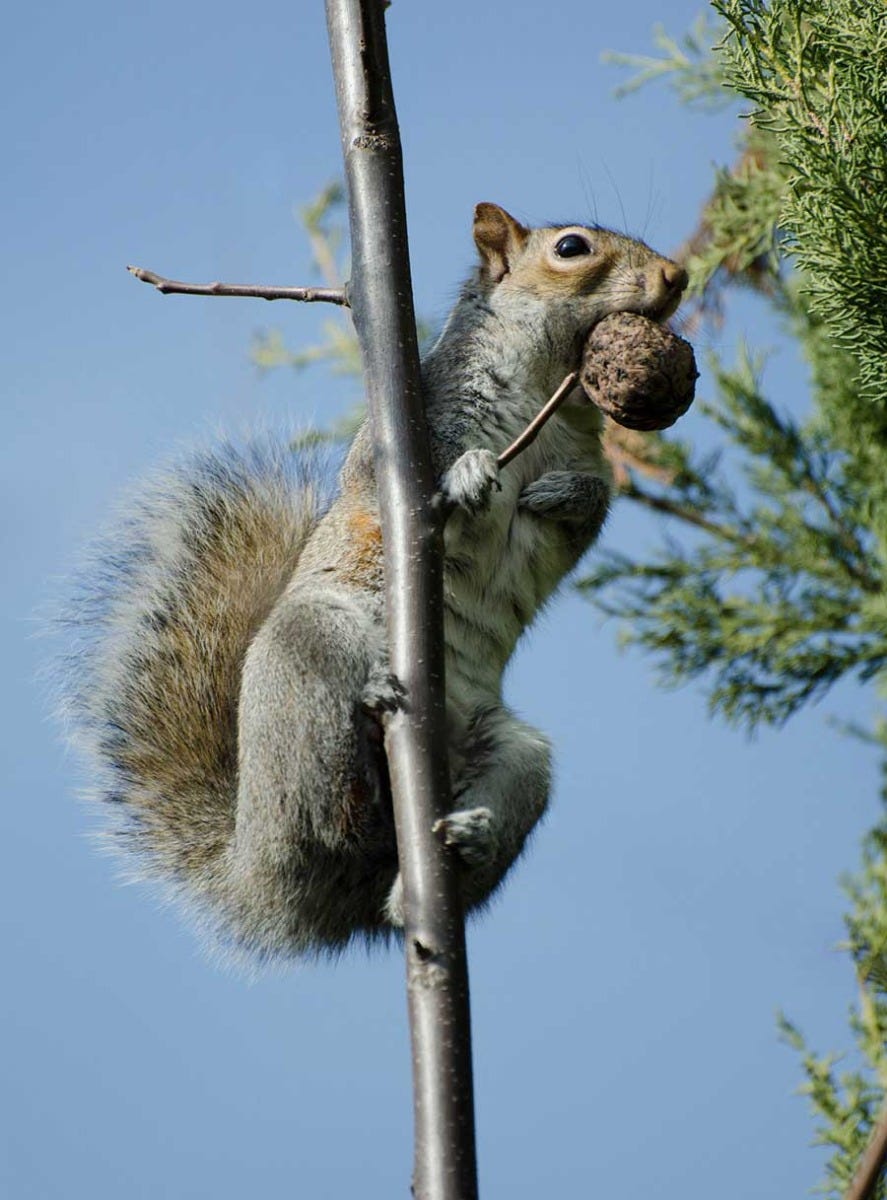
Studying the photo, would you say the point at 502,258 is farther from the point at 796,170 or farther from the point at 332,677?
the point at 332,677

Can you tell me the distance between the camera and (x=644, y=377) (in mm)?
1972

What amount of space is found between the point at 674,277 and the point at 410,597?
124 cm

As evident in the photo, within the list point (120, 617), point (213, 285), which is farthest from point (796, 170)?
point (120, 617)

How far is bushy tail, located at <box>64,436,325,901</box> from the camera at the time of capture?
95.6 inches

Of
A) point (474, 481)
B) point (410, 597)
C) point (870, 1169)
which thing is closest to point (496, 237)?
point (474, 481)

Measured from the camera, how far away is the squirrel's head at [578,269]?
253 centimetres

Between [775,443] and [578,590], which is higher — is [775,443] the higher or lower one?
the higher one

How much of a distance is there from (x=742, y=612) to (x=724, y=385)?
524 millimetres

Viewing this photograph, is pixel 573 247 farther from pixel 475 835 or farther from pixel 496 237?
pixel 475 835

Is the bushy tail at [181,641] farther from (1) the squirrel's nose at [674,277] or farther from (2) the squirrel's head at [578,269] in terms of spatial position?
(1) the squirrel's nose at [674,277]

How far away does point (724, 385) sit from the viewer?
3336 millimetres

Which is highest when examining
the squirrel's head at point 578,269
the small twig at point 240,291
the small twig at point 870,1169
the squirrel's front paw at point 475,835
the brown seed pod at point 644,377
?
the squirrel's head at point 578,269

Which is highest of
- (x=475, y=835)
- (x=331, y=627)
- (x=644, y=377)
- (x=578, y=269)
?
(x=578, y=269)

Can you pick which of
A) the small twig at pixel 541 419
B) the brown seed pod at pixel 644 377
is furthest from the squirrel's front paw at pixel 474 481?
the small twig at pixel 541 419
